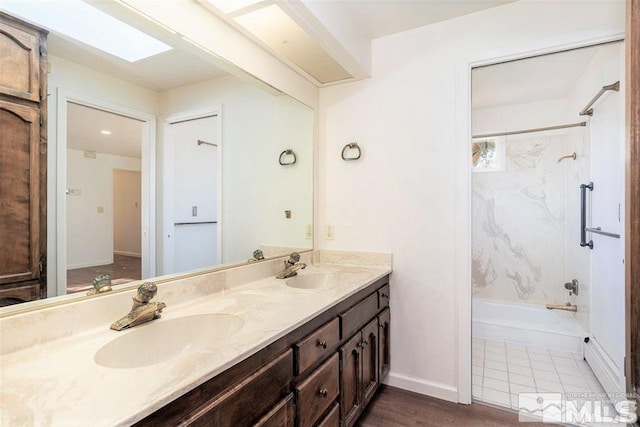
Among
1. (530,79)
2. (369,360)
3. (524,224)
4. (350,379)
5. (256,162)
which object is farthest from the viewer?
(524,224)

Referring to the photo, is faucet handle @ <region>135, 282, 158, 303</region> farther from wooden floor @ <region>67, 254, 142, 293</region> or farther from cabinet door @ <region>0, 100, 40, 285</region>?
cabinet door @ <region>0, 100, 40, 285</region>

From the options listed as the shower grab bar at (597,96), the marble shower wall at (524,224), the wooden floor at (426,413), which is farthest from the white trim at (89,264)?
the marble shower wall at (524,224)

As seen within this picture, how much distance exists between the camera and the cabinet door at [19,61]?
0.90 metres

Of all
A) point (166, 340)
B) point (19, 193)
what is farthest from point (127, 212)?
point (166, 340)

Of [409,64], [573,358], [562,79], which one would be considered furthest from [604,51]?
[573,358]

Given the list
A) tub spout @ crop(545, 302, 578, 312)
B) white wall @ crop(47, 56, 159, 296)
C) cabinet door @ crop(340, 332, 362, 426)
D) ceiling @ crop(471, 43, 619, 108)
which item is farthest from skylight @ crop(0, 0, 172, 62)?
tub spout @ crop(545, 302, 578, 312)

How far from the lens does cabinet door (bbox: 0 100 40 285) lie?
909mm

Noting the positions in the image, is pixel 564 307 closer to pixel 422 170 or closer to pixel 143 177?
pixel 422 170

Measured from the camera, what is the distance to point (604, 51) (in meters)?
2.07

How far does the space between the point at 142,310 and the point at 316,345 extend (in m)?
0.65

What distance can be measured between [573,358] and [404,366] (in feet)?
4.78

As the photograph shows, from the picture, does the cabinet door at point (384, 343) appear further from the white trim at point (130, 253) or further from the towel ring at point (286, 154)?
the white trim at point (130, 253)

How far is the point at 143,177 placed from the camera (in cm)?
132

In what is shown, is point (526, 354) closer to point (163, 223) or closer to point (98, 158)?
point (163, 223)
